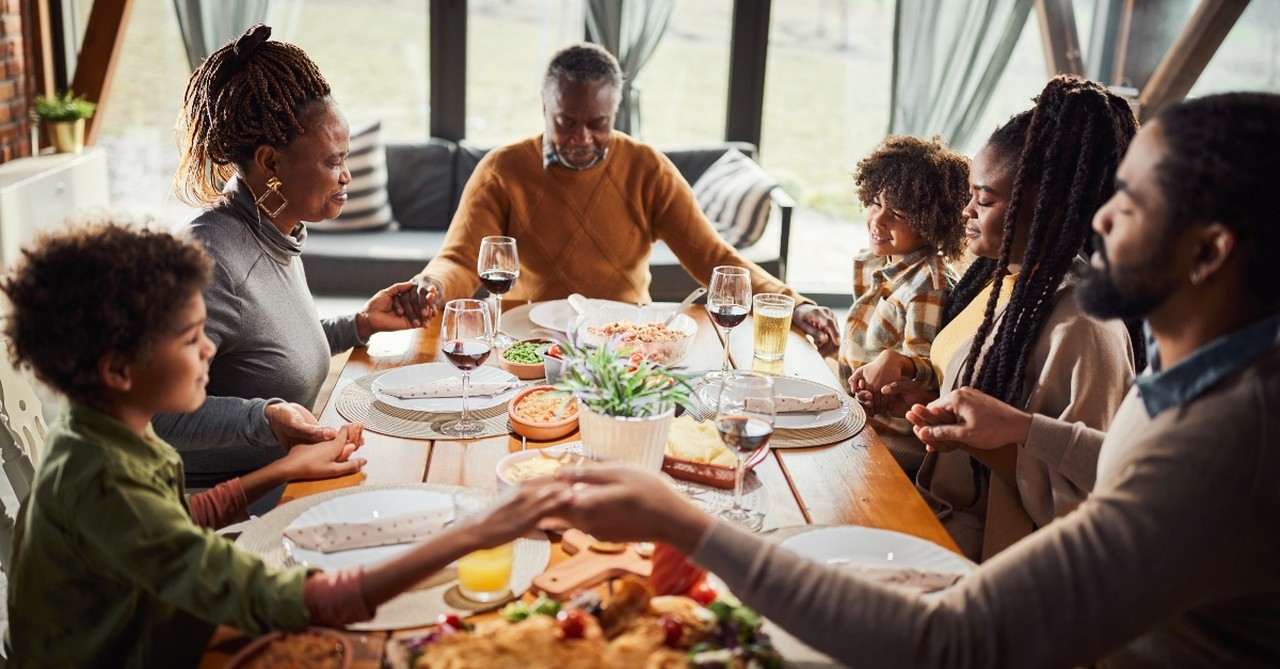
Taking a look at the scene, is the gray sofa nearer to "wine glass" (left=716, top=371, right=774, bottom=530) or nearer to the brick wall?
the brick wall

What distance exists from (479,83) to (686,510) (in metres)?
5.15

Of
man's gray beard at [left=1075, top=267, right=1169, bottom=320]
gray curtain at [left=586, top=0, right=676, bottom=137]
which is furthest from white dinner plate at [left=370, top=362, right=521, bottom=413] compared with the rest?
gray curtain at [left=586, top=0, right=676, bottom=137]

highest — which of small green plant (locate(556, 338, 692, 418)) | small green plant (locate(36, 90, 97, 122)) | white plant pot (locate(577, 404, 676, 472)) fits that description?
small green plant (locate(36, 90, 97, 122))

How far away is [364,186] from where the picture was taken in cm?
476

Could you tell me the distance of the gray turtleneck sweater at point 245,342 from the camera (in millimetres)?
1736

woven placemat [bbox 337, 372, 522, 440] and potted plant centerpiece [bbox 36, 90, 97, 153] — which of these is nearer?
woven placemat [bbox 337, 372, 522, 440]

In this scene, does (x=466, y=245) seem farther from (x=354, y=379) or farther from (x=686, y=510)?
(x=686, y=510)

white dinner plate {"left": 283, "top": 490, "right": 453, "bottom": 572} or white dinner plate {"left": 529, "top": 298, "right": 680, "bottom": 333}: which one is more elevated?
white dinner plate {"left": 529, "top": 298, "right": 680, "bottom": 333}

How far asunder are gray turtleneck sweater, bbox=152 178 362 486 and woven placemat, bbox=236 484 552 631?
39cm

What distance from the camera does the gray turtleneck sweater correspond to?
5.70 feet

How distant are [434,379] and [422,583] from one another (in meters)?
0.76

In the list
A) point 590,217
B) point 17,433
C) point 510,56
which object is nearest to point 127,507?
point 17,433

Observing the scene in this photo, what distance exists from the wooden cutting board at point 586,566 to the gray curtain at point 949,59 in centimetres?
439

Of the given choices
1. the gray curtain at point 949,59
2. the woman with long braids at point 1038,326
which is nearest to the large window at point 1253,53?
the gray curtain at point 949,59
